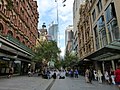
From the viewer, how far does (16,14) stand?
32312 mm

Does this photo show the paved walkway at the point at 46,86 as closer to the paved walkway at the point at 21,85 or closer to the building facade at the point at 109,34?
the paved walkway at the point at 21,85

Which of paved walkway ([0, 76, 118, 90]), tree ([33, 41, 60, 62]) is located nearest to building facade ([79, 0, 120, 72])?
paved walkway ([0, 76, 118, 90])

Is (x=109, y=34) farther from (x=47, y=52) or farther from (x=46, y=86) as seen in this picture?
(x=47, y=52)

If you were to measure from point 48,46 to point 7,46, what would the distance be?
13873 mm

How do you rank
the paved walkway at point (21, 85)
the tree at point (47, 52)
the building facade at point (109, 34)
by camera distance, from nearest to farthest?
the paved walkway at point (21, 85)
the building facade at point (109, 34)
the tree at point (47, 52)

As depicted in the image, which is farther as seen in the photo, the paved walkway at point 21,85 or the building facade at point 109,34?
the building facade at point 109,34

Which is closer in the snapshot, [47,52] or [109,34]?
[109,34]

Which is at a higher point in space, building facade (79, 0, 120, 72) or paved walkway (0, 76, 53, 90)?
building facade (79, 0, 120, 72)

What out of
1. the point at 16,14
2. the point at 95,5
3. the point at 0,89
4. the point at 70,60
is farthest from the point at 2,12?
the point at 70,60

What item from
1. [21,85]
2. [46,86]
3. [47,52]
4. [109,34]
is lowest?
[46,86]

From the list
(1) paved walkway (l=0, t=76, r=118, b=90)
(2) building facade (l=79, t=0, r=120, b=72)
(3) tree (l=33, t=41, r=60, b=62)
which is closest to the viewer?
(1) paved walkway (l=0, t=76, r=118, b=90)

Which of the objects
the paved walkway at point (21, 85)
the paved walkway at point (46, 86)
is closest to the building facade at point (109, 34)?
the paved walkway at point (46, 86)

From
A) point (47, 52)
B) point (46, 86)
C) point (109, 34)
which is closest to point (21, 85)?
point (46, 86)

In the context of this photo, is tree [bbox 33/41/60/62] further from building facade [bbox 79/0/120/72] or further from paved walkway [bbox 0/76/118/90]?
paved walkway [bbox 0/76/118/90]
